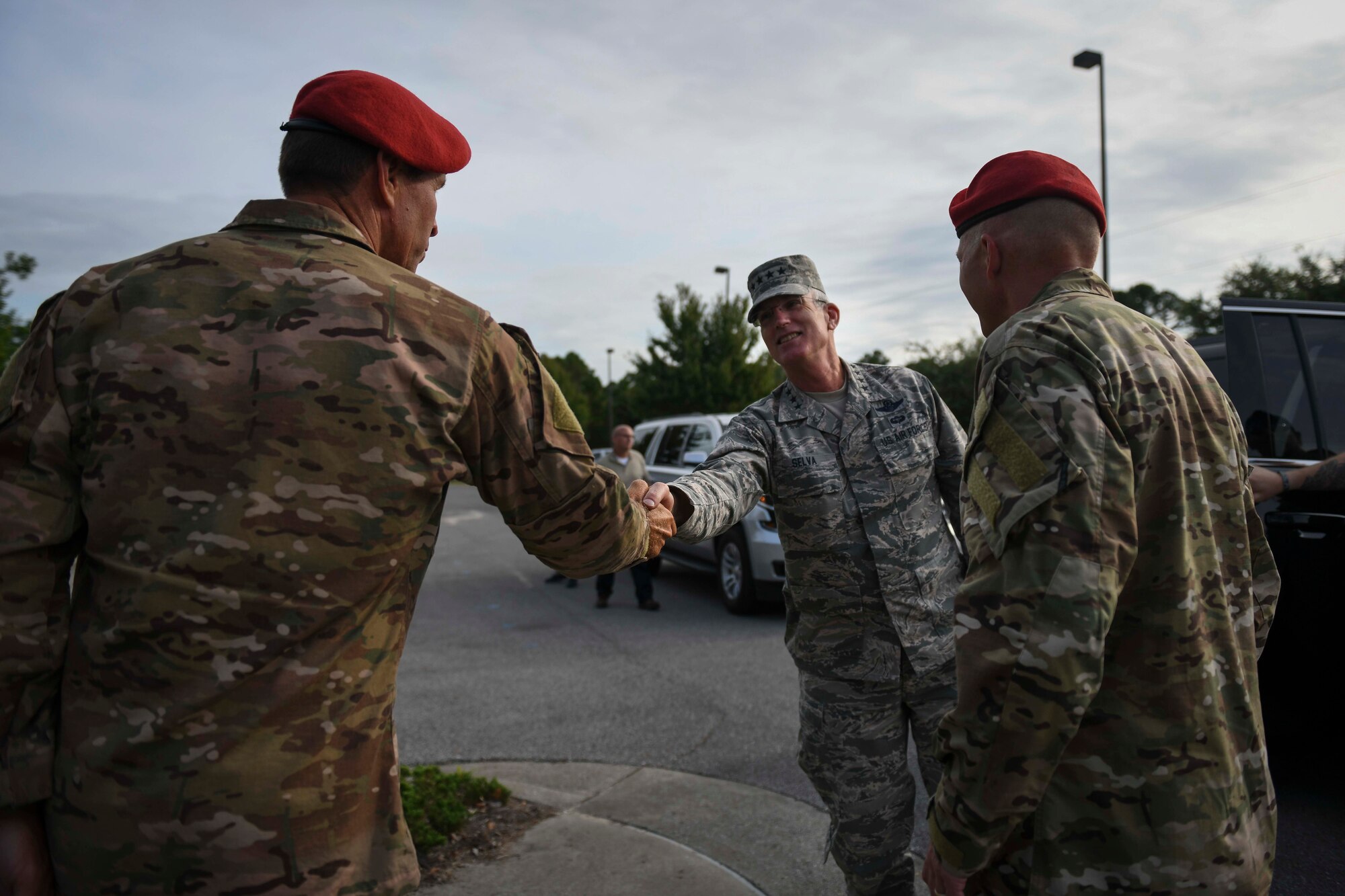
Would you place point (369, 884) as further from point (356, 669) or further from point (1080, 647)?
point (1080, 647)

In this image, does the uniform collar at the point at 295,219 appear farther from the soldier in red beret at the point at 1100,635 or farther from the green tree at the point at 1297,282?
the green tree at the point at 1297,282

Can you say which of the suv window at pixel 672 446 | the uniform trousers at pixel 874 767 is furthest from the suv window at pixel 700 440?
the uniform trousers at pixel 874 767

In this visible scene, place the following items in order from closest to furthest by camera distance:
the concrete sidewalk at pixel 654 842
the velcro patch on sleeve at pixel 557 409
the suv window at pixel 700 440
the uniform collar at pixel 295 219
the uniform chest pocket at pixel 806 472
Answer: the uniform collar at pixel 295 219
the velcro patch on sleeve at pixel 557 409
the uniform chest pocket at pixel 806 472
the concrete sidewalk at pixel 654 842
the suv window at pixel 700 440

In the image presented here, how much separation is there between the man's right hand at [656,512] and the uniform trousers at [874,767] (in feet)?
2.71

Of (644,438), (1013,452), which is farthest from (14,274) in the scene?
(1013,452)

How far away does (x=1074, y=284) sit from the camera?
1.74m

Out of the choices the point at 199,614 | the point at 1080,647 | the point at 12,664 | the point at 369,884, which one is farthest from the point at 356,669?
the point at 1080,647

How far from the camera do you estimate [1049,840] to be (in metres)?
1.50

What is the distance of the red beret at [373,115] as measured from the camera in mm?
1635

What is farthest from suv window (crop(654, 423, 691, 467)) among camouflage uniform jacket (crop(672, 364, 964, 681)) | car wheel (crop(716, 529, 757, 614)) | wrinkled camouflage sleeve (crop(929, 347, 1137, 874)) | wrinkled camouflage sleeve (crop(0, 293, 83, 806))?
wrinkled camouflage sleeve (crop(0, 293, 83, 806))

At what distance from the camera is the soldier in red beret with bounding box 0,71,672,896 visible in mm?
1337

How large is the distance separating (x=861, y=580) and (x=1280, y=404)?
2290 mm

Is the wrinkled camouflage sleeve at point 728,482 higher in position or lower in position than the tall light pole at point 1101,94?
lower

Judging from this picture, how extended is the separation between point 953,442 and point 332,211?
7.15 feet
